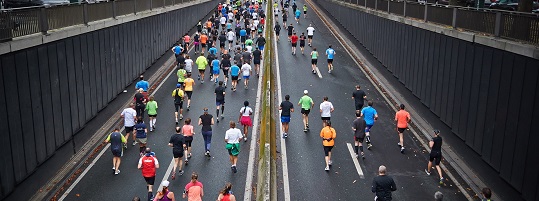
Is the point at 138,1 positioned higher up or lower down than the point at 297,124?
higher up

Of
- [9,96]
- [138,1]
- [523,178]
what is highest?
[138,1]

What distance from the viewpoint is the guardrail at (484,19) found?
1445cm

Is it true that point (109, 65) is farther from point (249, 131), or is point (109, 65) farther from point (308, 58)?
point (308, 58)

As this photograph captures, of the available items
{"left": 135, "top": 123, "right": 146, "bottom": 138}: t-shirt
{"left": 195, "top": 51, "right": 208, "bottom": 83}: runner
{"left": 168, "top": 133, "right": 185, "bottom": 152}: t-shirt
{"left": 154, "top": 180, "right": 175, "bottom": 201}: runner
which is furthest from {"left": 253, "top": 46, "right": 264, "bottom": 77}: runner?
{"left": 154, "top": 180, "right": 175, "bottom": 201}: runner

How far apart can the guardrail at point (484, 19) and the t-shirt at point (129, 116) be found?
1219 cm

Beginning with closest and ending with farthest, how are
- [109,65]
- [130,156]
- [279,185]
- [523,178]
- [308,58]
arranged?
[523,178], [279,185], [130,156], [109,65], [308,58]

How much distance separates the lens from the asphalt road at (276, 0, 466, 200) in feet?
54.0

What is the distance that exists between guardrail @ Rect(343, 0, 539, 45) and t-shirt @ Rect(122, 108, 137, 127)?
40.0 feet

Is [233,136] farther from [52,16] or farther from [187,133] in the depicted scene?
[52,16]

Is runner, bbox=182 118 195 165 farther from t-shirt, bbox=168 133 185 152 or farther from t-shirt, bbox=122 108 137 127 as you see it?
t-shirt, bbox=122 108 137 127

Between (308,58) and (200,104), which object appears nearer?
(200,104)

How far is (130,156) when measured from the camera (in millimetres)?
19281

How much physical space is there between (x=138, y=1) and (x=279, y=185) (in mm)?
16961

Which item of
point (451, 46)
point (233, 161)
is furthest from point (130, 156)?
point (451, 46)
